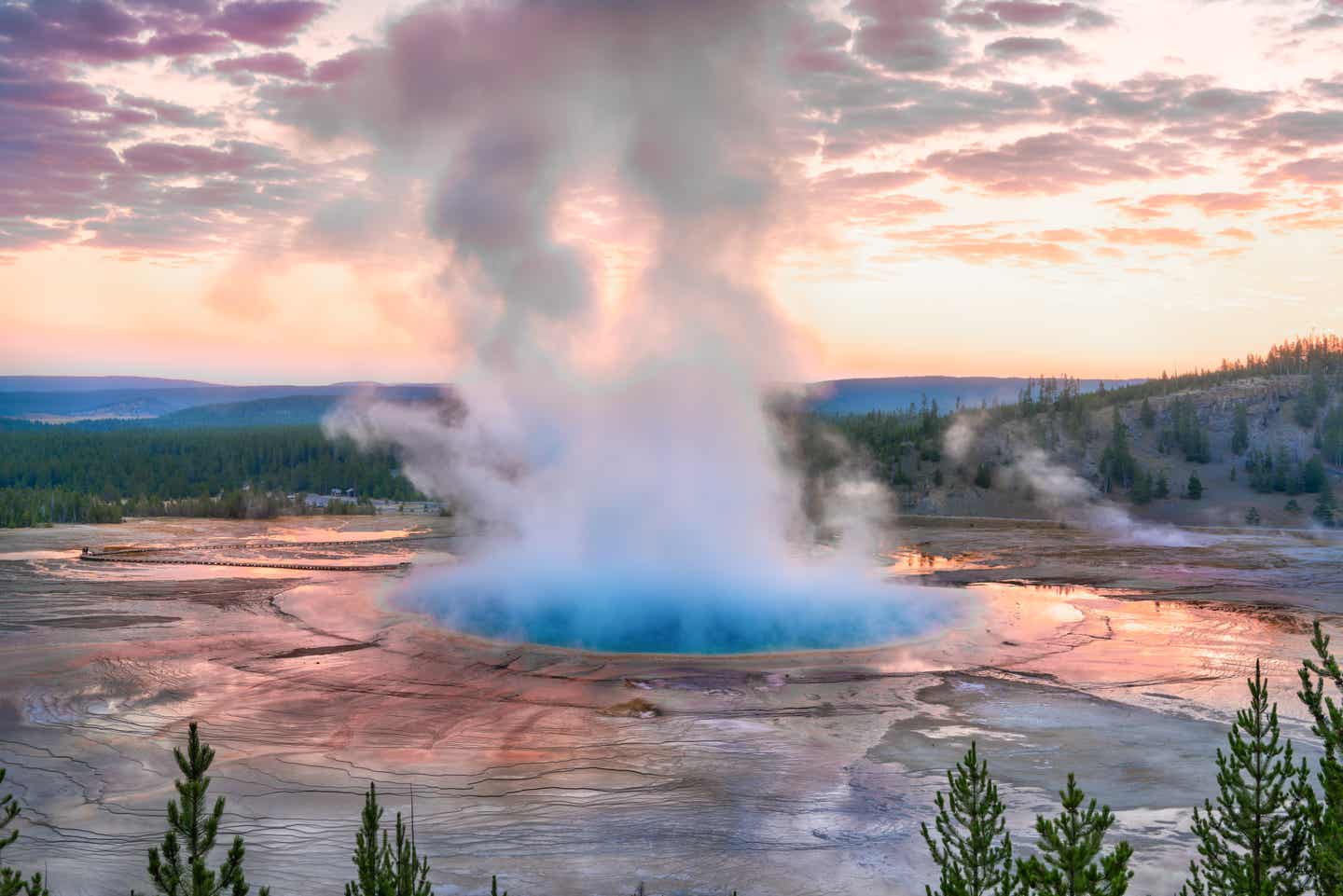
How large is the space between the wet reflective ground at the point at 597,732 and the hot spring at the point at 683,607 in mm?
897

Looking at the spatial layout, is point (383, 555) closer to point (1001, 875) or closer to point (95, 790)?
point (95, 790)

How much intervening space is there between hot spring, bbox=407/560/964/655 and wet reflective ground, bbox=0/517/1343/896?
897mm

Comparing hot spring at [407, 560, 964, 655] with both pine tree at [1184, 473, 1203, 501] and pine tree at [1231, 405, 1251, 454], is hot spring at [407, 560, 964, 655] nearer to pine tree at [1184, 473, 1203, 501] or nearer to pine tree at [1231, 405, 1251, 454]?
pine tree at [1184, 473, 1203, 501]

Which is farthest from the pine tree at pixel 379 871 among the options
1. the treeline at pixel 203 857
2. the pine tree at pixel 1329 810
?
the pine tree at pixel 1329 810

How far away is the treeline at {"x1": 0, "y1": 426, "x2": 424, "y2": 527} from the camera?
159 ft

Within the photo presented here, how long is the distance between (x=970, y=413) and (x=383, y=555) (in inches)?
1653

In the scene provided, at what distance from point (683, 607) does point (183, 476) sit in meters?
55.7

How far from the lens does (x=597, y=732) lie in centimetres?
1364

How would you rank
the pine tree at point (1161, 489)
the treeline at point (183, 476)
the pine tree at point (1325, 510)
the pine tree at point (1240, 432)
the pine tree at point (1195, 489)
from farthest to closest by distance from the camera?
1. the pine tree at point (1240, 432)
2. the treeline at point (183, 476)
3. the pine tree at point (1161, 489)
4. the pine tree at point (1195, 489)
5. the pine tree at point (1325, 510)

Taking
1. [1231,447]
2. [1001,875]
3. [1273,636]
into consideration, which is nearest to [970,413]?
[1231,447]

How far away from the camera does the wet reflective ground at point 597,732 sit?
32.5 feet

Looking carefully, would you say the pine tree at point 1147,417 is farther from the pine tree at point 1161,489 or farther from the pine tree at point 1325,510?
the pine tree at point 1325,510

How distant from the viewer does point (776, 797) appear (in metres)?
11.3

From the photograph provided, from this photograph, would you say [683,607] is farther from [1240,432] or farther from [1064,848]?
[1240,432]
